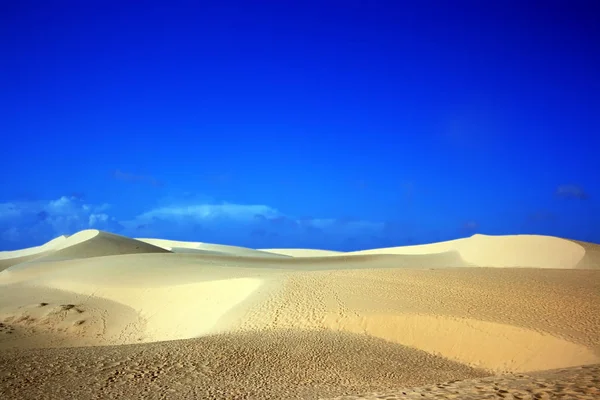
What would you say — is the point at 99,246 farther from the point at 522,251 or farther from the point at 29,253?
the point at 522,251

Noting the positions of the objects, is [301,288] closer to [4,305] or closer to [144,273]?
[144,273]

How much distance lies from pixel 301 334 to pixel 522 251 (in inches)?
1103

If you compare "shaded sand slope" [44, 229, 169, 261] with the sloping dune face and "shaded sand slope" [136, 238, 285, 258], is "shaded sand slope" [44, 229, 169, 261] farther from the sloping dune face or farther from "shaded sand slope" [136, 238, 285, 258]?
the sloping dune face

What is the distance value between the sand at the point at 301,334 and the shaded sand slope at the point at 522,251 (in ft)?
40.5

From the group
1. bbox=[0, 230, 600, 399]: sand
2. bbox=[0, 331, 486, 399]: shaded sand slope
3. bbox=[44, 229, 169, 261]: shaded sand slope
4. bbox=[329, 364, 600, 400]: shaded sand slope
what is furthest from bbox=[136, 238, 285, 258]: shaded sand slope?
bbox=[329, 364, 600, 400]: shaded sand slope

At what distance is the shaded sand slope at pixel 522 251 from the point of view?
31663 mm

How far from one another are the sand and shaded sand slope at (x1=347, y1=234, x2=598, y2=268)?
12.3 m

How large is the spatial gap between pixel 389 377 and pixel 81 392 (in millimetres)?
5372

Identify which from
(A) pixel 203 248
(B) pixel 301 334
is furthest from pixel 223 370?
(A) pixel 203 248

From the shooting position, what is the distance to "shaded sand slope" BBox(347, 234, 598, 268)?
31.7m

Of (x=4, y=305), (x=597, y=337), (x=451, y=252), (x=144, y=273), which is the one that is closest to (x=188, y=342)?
(x=597, y=337)

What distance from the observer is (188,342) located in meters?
10.7

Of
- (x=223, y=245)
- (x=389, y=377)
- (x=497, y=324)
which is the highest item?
(x=223, y=245)

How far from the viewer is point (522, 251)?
35.1 metres
